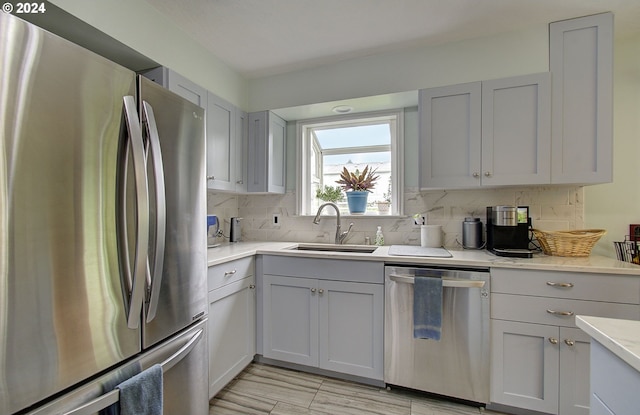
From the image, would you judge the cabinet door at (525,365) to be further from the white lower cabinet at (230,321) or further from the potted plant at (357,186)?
the white lower cabinet at (230,321)

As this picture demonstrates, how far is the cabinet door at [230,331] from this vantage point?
1.74m

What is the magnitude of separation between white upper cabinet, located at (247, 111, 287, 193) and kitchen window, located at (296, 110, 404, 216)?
0.30 m

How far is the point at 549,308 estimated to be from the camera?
158 centimetres

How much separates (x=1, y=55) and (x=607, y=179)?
9.51 feet

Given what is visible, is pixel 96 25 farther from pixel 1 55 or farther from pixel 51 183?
pixel 51 183

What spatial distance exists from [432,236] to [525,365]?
992 millimetres

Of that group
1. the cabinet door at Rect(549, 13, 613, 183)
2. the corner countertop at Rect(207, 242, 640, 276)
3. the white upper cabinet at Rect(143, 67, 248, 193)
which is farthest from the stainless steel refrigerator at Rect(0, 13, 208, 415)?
the cabinet door at Rect(549, 13, 613, 183)

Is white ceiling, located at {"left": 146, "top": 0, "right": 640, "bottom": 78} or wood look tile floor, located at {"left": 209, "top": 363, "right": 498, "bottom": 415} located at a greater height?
white ceiling, located at {"left": 146, "top": 0, "right": 640, "bottom": 78}

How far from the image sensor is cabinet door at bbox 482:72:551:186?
1878 millimetres

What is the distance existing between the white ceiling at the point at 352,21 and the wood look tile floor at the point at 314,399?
2.55 metres

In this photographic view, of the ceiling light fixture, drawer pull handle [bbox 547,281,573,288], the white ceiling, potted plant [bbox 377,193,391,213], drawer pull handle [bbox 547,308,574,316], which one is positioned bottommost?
drawer pull handle [bbox 547,308,574,316]

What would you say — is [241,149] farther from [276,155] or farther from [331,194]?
[331,194]

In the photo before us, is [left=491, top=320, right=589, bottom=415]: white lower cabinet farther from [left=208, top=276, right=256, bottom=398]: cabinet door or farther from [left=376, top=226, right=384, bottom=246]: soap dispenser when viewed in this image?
[left=208, top=276, right=256, bottom=398]: cabinet door

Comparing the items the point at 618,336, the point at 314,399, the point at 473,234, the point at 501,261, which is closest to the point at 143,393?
Result: the point at 314,399
